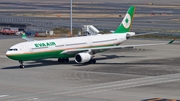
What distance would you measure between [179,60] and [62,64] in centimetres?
1740

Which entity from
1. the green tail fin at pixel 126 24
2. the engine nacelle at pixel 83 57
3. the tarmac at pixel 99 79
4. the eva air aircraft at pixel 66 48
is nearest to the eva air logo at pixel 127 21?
the green tail fin at pixel 126 24

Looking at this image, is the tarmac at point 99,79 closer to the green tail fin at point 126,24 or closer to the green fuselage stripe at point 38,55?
the green fuselage stripe at point 38,55

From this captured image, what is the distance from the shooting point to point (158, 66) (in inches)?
2785

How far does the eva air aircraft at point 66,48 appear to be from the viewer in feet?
228

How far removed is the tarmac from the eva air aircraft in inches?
56.9

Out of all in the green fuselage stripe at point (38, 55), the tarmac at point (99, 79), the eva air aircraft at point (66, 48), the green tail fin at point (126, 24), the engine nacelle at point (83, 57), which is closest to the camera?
the tarmac at point (99, 79)

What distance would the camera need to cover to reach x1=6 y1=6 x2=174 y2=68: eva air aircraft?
69438mm

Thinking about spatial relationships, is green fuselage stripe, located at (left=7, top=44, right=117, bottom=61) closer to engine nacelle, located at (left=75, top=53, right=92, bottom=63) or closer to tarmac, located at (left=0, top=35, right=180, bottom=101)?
tarmac, located at (left=0, top=35, right=180, bottom=101)

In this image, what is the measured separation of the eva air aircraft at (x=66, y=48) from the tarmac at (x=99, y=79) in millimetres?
1446

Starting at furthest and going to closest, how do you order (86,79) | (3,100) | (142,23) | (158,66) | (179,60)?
(142,23) → (179,60) → (158,66) → (86,79) → (3,100)

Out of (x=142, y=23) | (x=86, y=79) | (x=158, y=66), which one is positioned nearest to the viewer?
(x=86, y=79)

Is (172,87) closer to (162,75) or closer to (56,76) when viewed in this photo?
(162,75)

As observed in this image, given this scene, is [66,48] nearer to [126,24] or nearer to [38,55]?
[38,55]

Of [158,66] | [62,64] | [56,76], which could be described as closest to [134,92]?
[56,76]
